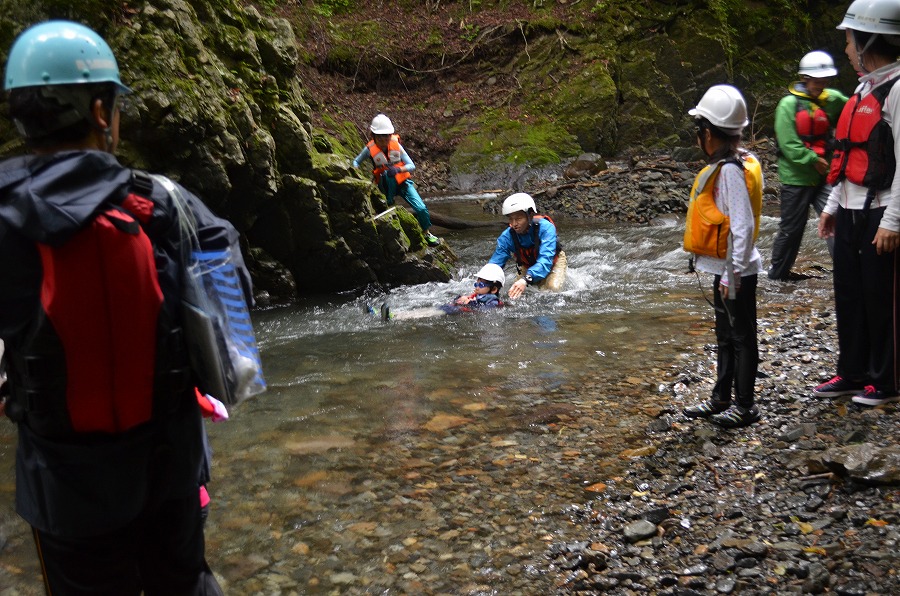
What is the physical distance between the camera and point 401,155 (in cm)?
1295

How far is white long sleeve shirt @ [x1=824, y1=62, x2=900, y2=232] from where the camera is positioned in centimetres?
401

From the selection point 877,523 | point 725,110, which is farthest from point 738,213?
point 877,523

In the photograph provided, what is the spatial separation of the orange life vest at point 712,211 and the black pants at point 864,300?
56 cm


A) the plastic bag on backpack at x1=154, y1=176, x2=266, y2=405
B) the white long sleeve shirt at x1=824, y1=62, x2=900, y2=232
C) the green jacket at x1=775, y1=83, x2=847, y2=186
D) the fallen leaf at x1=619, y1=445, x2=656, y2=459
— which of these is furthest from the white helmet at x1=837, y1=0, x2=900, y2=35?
the green jacket at x1=775, y1=83, x2=847, y2=186

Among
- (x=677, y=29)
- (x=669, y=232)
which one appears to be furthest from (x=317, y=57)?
(x=669, y=232)

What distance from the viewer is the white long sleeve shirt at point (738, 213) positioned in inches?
169

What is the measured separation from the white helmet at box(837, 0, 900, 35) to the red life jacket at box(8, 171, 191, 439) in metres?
3.74

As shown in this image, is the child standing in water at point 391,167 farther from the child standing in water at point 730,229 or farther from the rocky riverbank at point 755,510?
the child standing in water at point 730,229

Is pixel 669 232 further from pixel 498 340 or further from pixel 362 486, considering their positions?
pixel 362 486

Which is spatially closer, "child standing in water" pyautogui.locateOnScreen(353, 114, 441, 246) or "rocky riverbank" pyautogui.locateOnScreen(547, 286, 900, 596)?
"rocky riverbank" pyautogui.locateOnScreen(547, 286, 900, 596)

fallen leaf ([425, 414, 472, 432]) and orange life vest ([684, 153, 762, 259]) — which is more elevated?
orange life vest ([684, 153, 762, 259])

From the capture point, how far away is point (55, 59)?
→ 6.22ft

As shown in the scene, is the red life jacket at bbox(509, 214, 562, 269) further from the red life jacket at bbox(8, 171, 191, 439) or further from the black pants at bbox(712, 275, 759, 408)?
the red life jacket at bbox(8, 171, 191, 439)

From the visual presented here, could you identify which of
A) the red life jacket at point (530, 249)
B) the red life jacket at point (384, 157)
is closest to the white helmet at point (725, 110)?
the red life jacket at point (530, 249)
